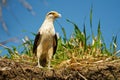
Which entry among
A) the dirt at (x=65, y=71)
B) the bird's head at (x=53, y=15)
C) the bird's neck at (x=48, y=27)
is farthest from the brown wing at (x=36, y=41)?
the dirt at (x=65, y=71)

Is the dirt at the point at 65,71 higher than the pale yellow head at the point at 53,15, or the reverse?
the pale yellow head at the point at 53,15

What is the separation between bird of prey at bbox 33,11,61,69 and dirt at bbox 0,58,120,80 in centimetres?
104

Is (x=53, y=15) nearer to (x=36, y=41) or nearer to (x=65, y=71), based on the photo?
(x=36, y=41)

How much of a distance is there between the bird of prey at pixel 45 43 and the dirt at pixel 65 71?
3.42 feet

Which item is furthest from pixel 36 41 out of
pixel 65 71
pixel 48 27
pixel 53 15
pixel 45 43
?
pixel 65 71

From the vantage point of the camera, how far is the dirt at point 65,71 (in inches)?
195

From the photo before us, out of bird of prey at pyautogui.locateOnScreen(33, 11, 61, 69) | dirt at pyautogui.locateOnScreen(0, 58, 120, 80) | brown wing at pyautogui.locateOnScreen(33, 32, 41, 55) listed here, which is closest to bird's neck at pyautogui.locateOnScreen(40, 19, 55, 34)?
bird of prey at pyautogui.locateOnScreen(33, 11, 61, 69)

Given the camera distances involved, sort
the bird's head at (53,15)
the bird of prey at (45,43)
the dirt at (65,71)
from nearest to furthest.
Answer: the dirt at (65,71) → the bird of prey at (45,43) → the bird's head at (53,15)

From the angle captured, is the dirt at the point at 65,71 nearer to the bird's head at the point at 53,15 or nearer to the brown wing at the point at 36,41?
the brown wing at the point at 36,41

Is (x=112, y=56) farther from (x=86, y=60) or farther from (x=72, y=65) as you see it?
(x=72, y=65)

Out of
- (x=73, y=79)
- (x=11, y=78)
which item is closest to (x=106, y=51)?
(x=73, y=79)

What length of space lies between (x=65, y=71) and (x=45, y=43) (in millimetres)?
1355

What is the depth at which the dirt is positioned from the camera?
496 cm

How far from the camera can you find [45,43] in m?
6.46
